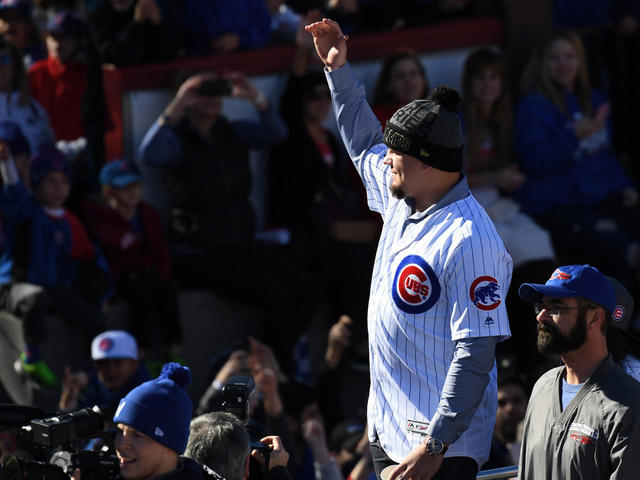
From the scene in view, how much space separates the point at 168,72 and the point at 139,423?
4308mm

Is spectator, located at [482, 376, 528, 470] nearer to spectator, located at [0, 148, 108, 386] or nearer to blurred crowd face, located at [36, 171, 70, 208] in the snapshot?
spectator, located at [0, 148, 108, 386]

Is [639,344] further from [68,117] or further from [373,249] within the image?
[68,117]

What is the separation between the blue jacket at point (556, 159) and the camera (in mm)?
8398

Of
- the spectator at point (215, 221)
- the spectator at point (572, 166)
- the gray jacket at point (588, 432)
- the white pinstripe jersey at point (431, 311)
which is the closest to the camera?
the white pinstripe jersey at point (431, 311)

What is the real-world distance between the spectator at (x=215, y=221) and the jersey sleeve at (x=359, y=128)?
326 cm

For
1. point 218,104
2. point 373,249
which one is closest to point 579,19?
point 373,249

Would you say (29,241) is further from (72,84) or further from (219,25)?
(219,25)

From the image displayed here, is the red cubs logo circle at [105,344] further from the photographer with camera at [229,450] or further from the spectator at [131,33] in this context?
the photographer with camera at [229,450]

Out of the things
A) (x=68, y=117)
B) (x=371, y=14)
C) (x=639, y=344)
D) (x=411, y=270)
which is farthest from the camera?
(x=371, y=14)

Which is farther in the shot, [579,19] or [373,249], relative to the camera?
[579,19]

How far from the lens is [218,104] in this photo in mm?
7602

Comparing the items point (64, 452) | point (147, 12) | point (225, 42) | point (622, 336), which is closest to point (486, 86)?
point (225, 42)

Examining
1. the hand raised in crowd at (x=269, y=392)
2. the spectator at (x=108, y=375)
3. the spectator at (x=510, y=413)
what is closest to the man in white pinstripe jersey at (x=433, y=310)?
the hand raised in crowd at (x=269, y=392)

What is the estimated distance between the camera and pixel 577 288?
4.05m
